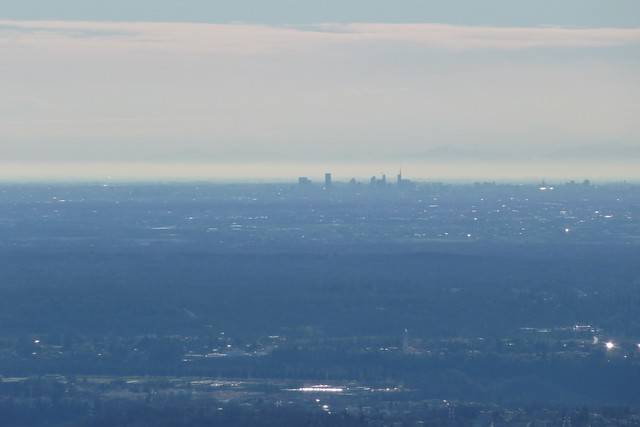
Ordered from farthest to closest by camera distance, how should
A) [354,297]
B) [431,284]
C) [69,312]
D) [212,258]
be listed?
1. [212,258]
2. [431,284]
3. [354,297]
4. [69,312]

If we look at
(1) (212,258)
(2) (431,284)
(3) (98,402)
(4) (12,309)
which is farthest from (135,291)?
(3) (98,402)

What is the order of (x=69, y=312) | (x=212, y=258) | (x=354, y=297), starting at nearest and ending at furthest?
(x=69, y=312)
(x=354, y=297)
(x=212, y=258)

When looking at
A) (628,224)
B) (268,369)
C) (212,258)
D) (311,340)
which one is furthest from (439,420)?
(628,224)

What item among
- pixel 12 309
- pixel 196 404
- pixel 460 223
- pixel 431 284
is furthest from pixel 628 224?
pixel 196 404

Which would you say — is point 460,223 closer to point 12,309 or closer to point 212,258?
point 212,258

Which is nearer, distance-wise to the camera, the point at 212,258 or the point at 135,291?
the point at 135,291

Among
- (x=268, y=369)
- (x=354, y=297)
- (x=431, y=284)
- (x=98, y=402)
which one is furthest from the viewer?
(x=431, y=284)

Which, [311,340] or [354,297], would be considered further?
[354,297]

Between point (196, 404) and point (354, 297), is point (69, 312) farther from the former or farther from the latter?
point (196, 404)

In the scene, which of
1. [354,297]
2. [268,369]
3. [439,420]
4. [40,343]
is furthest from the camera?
[354,297]
